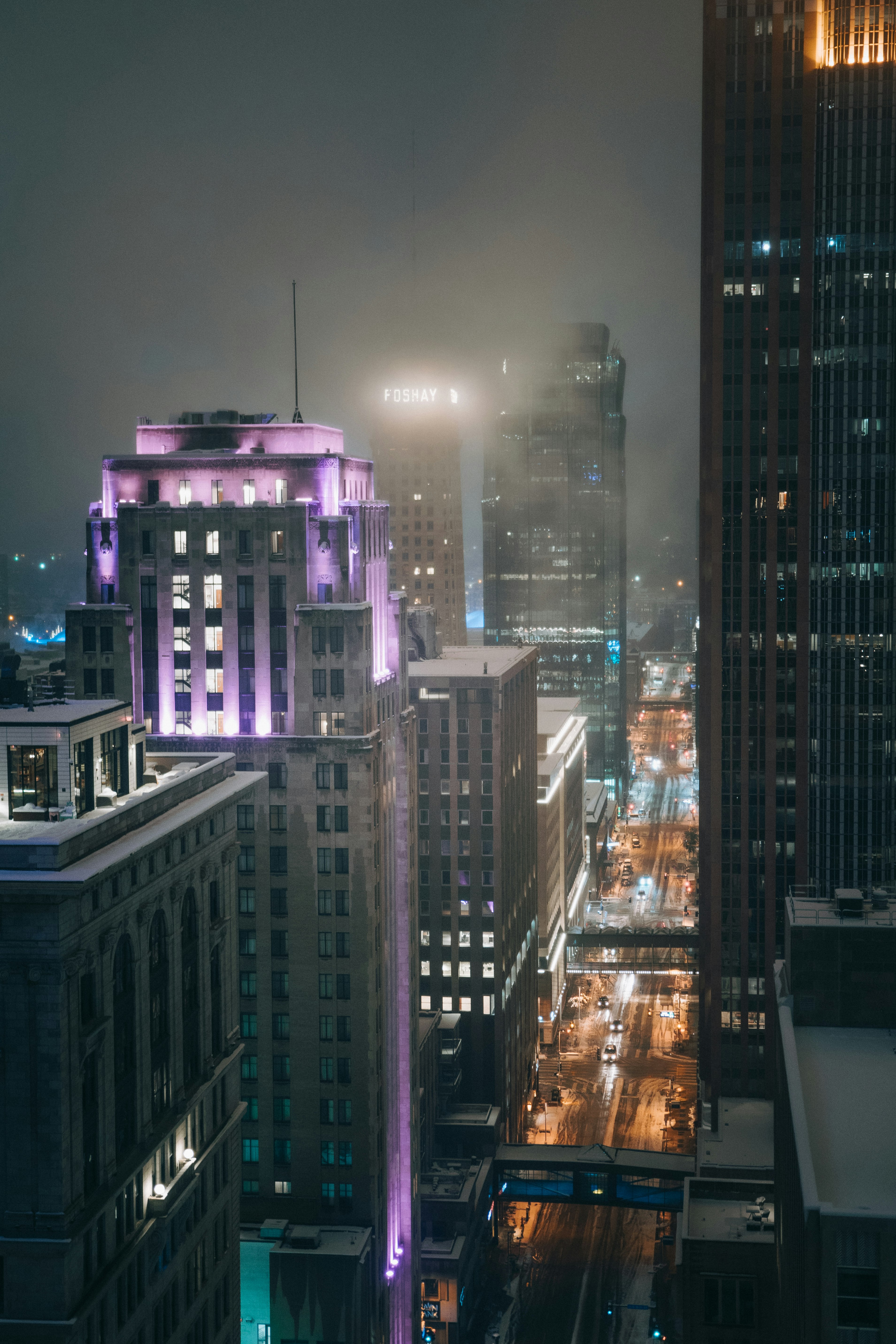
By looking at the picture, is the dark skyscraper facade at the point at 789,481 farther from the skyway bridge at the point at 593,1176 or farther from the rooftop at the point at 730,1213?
the rooftop at the point at 730,1213

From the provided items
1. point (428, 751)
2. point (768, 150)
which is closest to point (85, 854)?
point (428, 751)

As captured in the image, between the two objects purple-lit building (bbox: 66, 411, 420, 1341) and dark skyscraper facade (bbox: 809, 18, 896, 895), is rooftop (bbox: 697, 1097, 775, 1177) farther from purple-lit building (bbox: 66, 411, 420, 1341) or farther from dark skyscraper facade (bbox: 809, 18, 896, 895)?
purple-lit building (bbox: 66, 411, 420, 1341)

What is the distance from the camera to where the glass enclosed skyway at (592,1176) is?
155875mm

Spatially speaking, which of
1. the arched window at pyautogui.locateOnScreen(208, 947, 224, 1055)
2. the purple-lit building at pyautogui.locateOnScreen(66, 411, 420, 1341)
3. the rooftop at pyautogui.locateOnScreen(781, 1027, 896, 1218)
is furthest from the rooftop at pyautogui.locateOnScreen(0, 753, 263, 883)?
the rooftop at pyautogui.locateOnScreen(781, 1027, 896, 1218)

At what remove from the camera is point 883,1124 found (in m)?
68.2

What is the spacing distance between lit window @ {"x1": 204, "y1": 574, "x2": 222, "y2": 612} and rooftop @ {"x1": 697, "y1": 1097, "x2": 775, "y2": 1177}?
78.5 metres

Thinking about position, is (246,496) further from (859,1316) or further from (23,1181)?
(859,1316)

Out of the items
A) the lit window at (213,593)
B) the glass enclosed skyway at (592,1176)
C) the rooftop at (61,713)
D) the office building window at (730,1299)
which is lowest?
the glass enclosed skyway at (592,1176)

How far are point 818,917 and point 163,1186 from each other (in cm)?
4221

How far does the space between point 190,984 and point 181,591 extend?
43.0 m

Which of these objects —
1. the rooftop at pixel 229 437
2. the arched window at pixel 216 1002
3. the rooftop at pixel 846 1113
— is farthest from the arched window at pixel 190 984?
the rooftop at pixel 229 437

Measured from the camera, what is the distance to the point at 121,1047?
62781 mm

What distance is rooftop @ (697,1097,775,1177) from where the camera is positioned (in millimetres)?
146750

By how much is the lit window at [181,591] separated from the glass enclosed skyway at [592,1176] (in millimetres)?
81374
